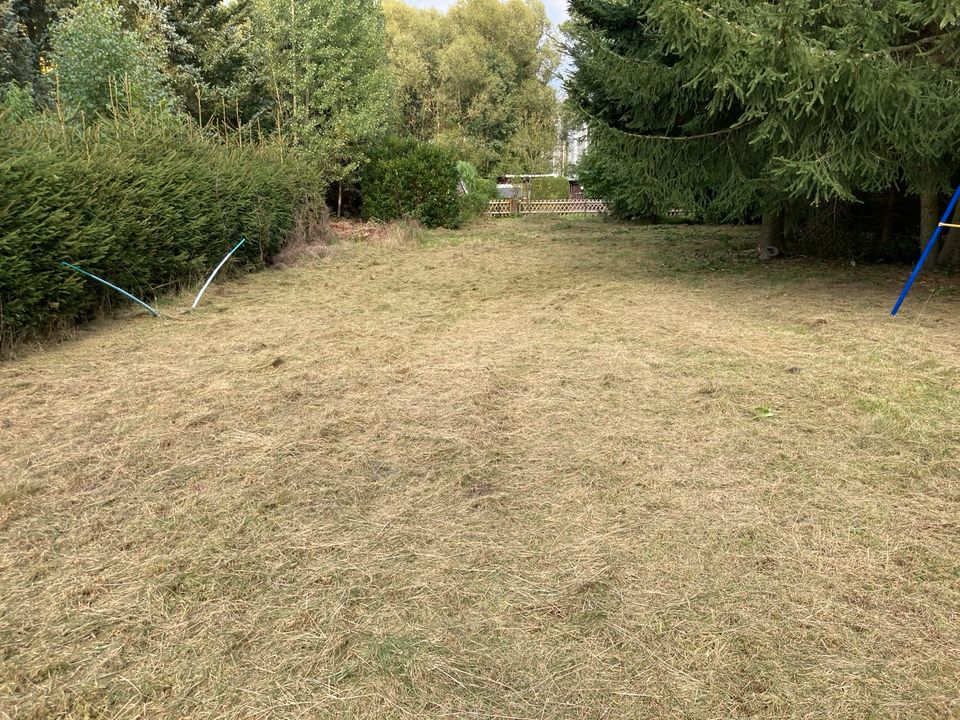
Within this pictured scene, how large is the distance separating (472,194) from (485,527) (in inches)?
677

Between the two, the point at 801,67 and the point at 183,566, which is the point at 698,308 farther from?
the point at 183,566

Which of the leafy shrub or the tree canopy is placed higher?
the tree canopy

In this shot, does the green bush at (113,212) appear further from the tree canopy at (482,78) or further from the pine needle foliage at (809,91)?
the tree canopy at (482,78)

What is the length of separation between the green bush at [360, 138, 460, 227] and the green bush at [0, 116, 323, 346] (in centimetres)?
563

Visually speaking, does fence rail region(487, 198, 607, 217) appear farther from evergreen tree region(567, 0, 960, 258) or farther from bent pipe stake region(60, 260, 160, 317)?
bent pipe stake region(60, 260, 160, 317)

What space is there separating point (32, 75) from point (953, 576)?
22788 mm

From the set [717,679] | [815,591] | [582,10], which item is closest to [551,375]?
[815,591]

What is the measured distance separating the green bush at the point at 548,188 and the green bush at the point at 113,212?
55.4ft

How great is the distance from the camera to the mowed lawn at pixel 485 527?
6.26 feet

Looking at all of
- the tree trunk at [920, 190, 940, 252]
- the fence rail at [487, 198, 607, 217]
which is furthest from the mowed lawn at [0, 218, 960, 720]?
the fence rail at [487, 198, 607, 217]

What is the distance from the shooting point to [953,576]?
2.36 meters

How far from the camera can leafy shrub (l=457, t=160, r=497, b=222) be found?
18016 millimetres

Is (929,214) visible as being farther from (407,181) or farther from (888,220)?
(407,181)

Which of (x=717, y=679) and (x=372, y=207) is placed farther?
(x=372, y=207)
